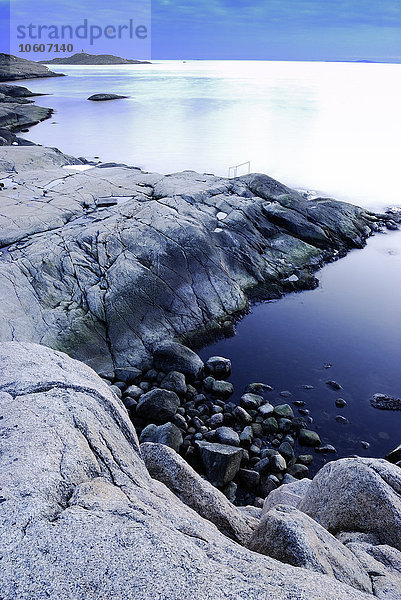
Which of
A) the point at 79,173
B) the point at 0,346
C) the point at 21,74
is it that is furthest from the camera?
the point at 21,74

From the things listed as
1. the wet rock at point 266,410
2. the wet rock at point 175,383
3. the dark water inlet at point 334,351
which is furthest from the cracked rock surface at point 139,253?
the wet rock at point 266,410

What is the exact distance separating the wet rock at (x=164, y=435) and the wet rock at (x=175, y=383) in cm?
180

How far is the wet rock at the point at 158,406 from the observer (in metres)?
13.2

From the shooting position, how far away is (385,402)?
14.2 meters

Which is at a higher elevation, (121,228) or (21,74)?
(21,74)

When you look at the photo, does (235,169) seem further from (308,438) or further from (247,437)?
(247,437)

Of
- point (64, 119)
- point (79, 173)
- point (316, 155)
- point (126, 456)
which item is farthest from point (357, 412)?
point (64, 119)

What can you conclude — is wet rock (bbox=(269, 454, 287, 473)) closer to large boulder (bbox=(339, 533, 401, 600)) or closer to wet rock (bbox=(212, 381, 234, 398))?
wet rock (bbox=(212, 381, 234, 398))

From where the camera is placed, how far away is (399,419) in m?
13.7

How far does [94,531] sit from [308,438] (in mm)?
9446

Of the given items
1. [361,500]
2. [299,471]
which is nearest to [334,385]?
[299,471]

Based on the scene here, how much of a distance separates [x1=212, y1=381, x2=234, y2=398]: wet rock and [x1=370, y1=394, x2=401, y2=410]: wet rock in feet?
13.8

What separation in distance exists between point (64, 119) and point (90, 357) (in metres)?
58.1

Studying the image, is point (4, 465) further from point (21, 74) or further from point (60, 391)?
point (21, 74)
